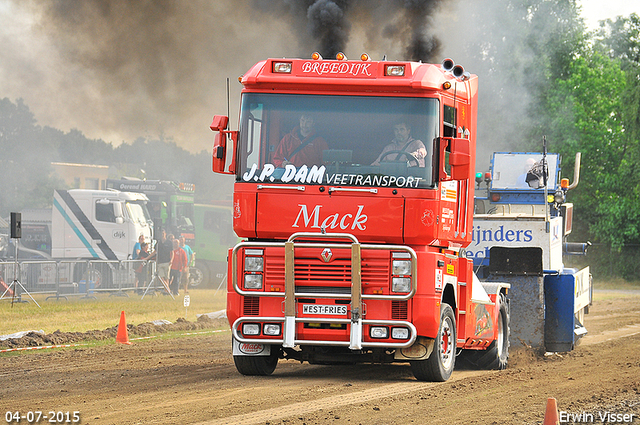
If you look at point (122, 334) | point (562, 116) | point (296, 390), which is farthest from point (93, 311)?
point (562, 116)

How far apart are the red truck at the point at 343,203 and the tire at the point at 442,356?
0.03 m

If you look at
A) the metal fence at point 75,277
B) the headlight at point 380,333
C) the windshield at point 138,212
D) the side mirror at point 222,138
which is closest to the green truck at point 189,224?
the windshield at point 138,212

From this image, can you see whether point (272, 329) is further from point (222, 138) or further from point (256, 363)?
point (222, 138)

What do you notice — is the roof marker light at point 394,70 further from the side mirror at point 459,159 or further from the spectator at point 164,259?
the spectator at point 164,259

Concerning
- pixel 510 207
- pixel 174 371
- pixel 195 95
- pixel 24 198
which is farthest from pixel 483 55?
pixel 174 371

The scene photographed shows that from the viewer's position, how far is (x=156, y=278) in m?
29.6

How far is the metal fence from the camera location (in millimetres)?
25156

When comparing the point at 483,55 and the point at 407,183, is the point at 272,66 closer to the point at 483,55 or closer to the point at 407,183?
the point at 407,183

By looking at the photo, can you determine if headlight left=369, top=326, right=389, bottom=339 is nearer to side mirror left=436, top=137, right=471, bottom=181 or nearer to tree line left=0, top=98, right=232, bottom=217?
side mirror left=436, top=137, right=471, bottom=181

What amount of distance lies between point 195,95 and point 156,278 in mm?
6662

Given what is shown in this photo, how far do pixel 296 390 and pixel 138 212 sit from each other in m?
24.5

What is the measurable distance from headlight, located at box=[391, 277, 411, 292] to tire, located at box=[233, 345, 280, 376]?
72.9 inches

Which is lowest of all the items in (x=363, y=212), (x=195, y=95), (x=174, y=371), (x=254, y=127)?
(x=174, y=371)

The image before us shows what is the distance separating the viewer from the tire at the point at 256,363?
10.5 metres
